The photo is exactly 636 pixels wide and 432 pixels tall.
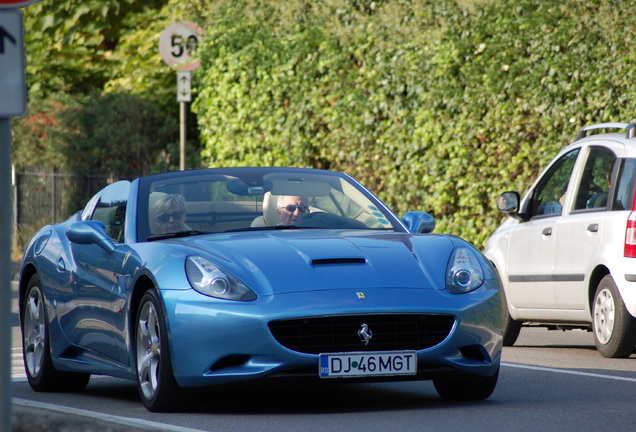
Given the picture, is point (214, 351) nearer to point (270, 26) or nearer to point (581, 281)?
point (581, 281)

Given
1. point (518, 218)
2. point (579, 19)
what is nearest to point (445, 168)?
point (579, 19)

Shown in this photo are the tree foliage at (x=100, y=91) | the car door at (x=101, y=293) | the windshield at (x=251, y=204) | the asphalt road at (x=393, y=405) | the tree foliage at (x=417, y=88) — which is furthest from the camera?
the tree foliage at (x=100, y=91)

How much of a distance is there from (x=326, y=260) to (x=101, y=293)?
1534 millimetres

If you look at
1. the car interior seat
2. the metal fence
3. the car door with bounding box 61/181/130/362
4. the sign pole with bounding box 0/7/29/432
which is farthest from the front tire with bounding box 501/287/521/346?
the metal fence

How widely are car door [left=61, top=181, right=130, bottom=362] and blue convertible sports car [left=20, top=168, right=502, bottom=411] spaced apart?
0.05 ft

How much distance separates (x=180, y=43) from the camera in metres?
21.1

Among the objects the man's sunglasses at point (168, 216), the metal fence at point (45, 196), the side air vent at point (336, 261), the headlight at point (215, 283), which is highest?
the man's sunglasses at point (168, 216)

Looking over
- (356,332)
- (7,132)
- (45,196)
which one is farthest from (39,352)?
(45,196)

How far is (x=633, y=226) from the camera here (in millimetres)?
10375

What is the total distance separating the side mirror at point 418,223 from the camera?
8523 mm

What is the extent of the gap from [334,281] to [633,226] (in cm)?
374

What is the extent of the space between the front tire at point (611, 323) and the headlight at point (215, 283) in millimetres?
4119

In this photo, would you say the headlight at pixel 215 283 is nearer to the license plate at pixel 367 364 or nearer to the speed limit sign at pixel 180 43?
the license plate at pixel 367 364

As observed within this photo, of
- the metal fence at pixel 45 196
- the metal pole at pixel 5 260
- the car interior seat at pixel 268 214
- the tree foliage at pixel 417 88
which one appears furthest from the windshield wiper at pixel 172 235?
the metal fence at pixel 45 196
